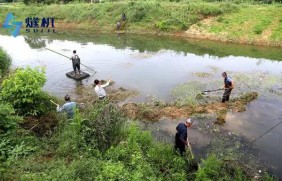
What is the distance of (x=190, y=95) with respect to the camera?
13.2 meters

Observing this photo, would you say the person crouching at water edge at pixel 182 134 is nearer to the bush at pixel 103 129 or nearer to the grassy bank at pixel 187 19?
the bush at pixel 103 129

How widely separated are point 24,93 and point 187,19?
21.4 m

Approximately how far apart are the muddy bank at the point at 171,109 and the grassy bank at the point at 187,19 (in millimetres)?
13278

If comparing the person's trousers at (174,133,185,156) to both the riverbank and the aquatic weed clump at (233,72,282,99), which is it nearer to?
the riverbank

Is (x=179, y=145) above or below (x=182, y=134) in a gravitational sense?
below

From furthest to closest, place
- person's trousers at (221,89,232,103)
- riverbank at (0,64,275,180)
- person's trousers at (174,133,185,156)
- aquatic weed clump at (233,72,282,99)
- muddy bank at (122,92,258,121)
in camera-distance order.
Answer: aquatic weed clump at (233,72,282,99), person's trousers at (221,89,232,103), muddy bank at (122,92,258,121), person's trousers at (174,133,185,156), riverbank at (0,64,275,180)

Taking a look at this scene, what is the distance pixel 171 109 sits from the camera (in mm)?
11586

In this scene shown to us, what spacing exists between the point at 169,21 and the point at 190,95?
1645 centimetres

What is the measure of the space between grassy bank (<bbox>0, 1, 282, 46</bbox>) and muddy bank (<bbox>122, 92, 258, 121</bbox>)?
13278 millimetres

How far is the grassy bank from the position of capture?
2422cm

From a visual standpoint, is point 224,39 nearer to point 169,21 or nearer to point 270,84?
point 169,21

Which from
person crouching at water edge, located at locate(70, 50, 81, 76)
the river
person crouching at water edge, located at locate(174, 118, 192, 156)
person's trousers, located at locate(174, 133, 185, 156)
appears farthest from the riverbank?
person crouching at water edge, located at locate(70, 50, 81, 76)

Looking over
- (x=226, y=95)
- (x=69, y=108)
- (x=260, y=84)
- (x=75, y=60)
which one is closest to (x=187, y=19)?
(x=260, y=84)

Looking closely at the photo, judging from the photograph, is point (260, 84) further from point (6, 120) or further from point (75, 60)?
point (6, 120)
